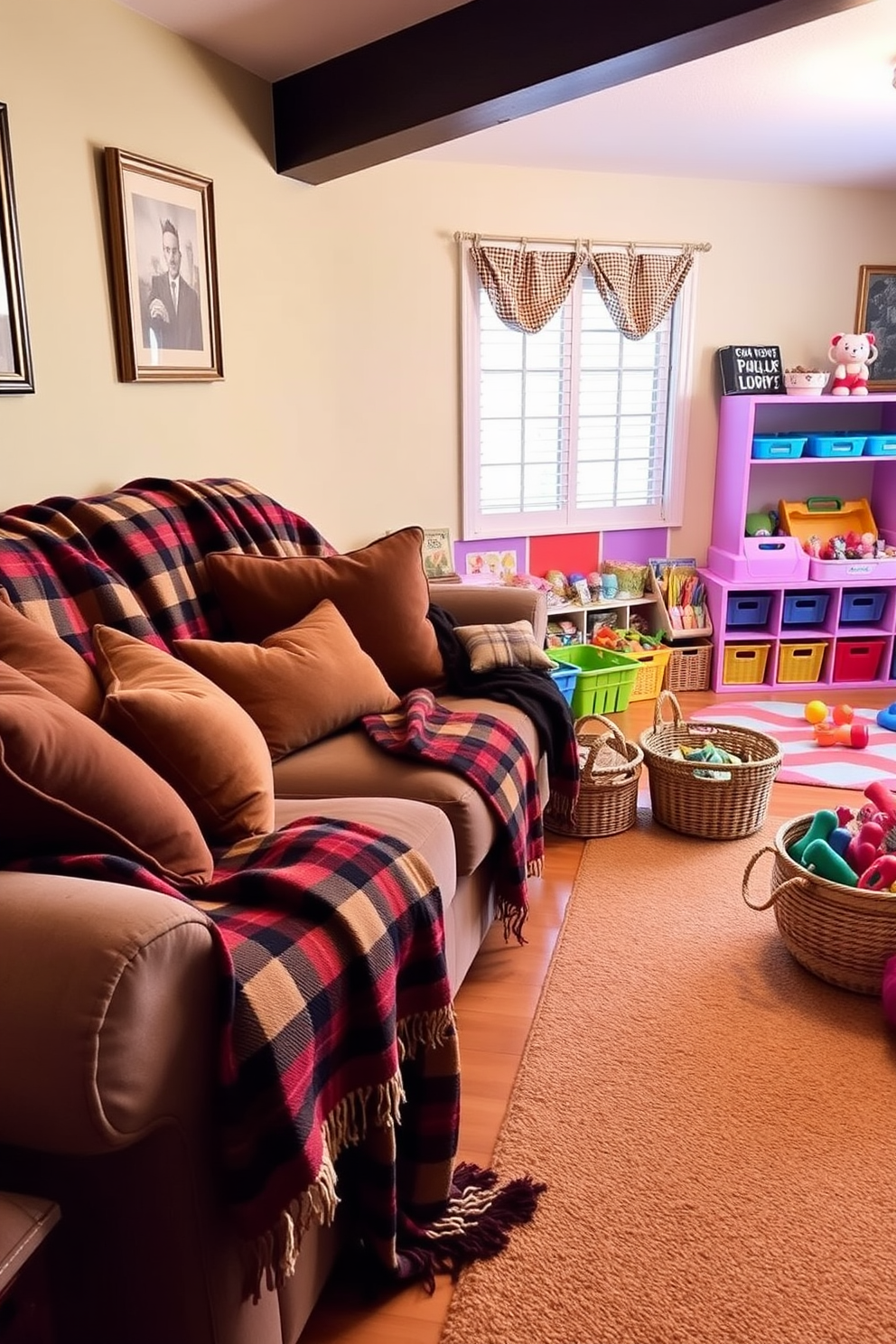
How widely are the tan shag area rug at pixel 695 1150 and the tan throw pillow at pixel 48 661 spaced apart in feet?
3.43

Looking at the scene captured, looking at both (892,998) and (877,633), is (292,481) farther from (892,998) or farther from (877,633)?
(877,633)

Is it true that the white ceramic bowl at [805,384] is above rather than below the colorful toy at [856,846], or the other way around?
above

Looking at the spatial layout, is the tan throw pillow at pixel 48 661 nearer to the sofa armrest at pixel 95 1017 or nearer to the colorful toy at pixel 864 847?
the sofa armrest at pixel 95 1017

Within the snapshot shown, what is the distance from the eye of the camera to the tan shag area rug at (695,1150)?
1.42m

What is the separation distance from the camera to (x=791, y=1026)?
206 centimetres

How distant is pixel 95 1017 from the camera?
0.97 metres

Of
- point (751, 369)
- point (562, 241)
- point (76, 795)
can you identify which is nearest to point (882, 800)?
point (76, 795)

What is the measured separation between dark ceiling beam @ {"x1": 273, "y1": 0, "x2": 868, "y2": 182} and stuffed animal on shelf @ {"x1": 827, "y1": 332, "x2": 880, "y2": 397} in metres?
2.14

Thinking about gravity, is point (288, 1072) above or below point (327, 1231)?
above

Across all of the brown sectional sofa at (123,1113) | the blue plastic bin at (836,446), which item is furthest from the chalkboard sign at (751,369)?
the brown sectional sofa at (123,1113)

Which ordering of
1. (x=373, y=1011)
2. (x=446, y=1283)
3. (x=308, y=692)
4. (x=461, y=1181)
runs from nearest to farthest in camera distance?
(x=373, y=1011) → (x=446, y=1283) → (x=461, y=1181) → (x=308, y=692)

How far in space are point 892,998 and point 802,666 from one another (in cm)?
268

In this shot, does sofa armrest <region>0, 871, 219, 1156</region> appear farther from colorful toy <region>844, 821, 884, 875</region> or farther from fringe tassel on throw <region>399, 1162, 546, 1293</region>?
colorful toy <region>844, 821, 884, 875</region>

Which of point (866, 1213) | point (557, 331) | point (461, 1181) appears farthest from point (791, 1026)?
point (557, 331)
